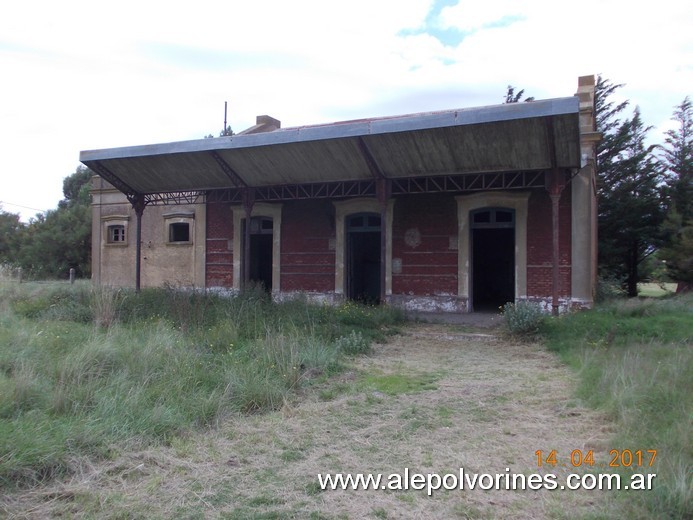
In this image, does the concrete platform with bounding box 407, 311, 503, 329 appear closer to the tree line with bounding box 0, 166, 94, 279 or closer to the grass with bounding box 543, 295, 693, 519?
the grass with bounding box 543, 295, 693, 519

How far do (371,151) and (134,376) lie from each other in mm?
8105

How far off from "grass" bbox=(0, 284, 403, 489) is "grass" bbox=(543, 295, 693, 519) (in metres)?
3.29

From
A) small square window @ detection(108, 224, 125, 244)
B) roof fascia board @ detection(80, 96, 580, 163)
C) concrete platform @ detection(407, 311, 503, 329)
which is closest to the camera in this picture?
roof fascia board @ detection(80, 96, 580, 163)

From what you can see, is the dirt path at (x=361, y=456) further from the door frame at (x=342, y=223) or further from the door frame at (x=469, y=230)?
the door frame at (x=342, y=223)

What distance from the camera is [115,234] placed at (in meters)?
19.9

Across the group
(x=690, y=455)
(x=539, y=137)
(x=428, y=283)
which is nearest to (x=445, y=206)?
(x=428, y=283)

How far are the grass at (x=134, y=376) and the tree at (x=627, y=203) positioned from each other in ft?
48.2

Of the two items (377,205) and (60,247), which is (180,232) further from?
(60,247)

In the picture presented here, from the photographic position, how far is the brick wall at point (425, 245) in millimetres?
14594

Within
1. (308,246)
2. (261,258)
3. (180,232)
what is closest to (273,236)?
(308,246)

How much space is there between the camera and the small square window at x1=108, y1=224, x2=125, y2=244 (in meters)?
19.7

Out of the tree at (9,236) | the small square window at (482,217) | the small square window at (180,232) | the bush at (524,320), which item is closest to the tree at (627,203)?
the small square window at (482,217)
